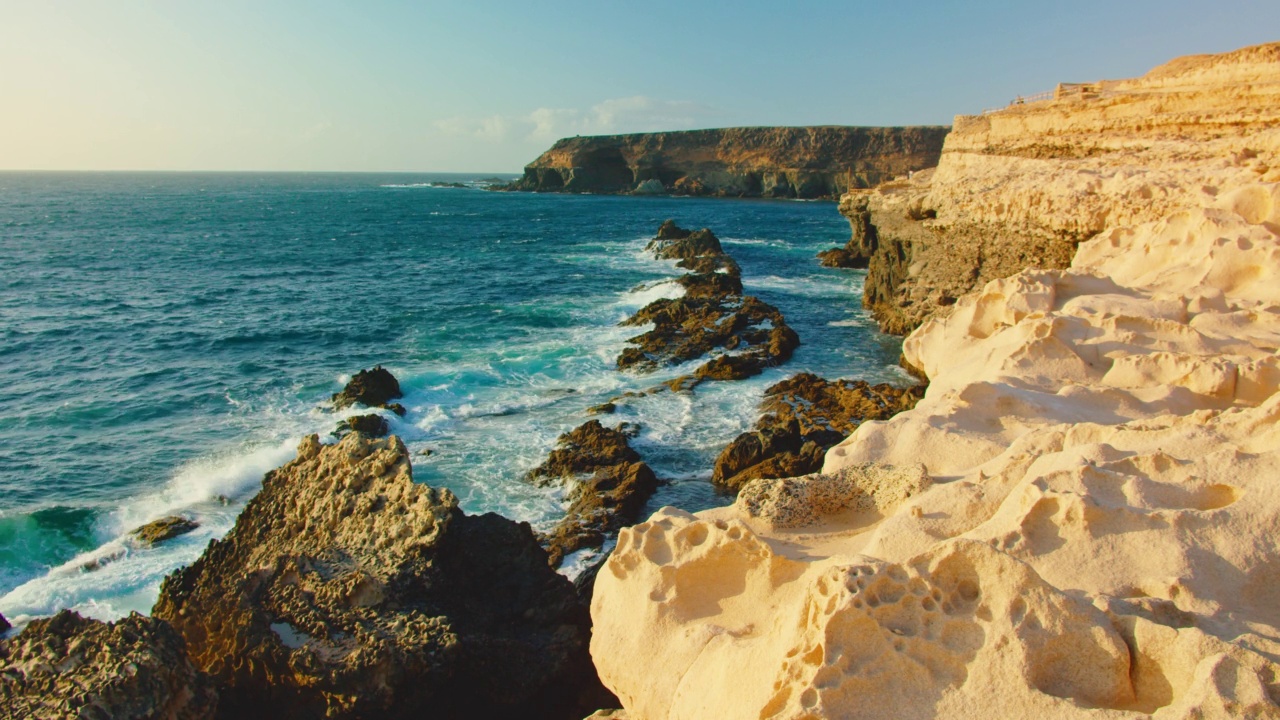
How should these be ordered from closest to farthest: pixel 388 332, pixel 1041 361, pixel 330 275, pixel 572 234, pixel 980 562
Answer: pixel 980 562, pixel 1041 361, pixel 388 332, pixel 330 275, pixel 572 234

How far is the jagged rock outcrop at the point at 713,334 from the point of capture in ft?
71.9

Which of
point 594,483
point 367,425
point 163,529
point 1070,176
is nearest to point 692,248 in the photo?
point 1070,176

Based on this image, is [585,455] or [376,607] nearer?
[376,607]

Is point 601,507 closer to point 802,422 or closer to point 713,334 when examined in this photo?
point 802,422

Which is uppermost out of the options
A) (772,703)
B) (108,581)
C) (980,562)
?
(980,562)

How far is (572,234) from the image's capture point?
210 feet

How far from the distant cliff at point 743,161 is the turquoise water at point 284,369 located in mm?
63823

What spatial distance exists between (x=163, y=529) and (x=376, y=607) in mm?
8111

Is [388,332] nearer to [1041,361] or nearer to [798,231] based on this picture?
[1041,361]

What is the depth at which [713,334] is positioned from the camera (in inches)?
1000

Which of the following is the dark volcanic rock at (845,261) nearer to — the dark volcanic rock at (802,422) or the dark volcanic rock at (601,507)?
the dark volcanic rock at (802,422)

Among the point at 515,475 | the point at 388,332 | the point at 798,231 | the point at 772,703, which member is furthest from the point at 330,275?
the point at 772,703

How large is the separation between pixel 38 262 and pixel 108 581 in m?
43.0

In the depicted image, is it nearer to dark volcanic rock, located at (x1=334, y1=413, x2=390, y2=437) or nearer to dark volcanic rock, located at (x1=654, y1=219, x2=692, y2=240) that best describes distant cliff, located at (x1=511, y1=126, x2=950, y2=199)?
dark volcanic rock, located at (x1=654, y1=219, x2=692, y2=240)
